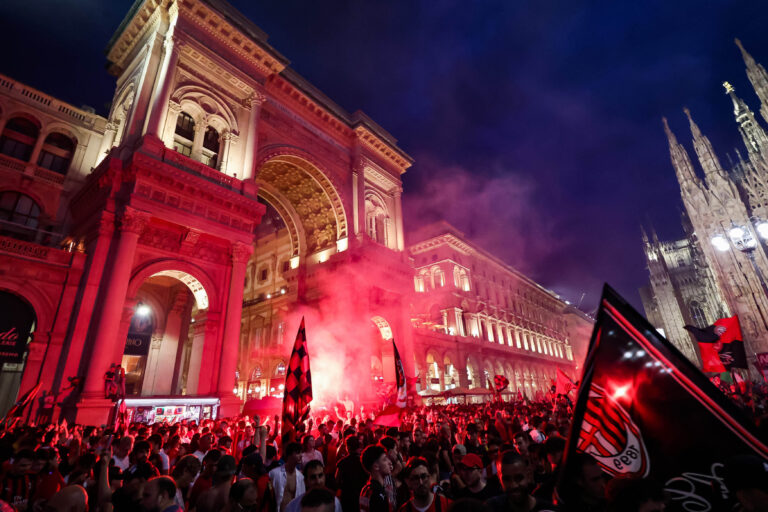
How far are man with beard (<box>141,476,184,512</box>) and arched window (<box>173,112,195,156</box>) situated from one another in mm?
19392

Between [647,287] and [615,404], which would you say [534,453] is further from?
[647,287]

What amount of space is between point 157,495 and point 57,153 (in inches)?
940

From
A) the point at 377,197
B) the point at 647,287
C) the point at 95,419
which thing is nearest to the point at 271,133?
the point at 377,197

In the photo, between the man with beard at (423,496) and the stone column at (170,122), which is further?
the stone column at (170,122)

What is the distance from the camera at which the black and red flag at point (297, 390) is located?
722 cm

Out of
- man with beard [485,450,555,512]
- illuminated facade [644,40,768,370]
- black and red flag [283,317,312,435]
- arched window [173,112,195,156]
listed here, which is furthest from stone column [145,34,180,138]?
illuminated facade [644,40,768,370]

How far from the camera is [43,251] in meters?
14.8

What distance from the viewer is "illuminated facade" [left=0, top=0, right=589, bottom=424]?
1441 cm

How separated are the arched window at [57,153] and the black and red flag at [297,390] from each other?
20.4m

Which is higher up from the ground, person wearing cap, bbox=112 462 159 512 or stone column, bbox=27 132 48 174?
stone column, bbox=27 132 48 174

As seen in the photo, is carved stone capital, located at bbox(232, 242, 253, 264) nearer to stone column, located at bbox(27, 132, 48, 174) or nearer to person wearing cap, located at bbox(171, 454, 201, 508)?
stone column, located at bbox(27, 132, 48, 174)

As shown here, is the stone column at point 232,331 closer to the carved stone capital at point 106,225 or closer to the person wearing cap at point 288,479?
the carved stone capital at point 106,225

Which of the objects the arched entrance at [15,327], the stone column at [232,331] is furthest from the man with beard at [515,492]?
the arched entrance at [15,327]

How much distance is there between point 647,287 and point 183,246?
90050 mm
